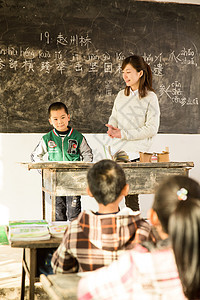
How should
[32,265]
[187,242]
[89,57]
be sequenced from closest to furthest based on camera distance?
[187,242]
[32,265]
[89,57]

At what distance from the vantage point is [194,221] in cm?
88

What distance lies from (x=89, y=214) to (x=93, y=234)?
0.23 ft

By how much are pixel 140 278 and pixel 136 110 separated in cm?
264

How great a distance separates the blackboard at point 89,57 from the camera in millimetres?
4590

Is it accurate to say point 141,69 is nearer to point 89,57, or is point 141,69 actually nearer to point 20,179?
point 89,57

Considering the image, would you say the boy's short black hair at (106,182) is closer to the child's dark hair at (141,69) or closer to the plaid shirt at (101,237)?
the plaid shirt at (101,237)

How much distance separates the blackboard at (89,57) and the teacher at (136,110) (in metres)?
1.19

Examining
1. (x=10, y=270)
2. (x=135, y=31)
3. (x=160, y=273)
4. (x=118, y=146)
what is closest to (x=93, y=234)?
(x=160, y=273)

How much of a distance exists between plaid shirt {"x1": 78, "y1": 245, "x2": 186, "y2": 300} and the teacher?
236 cm

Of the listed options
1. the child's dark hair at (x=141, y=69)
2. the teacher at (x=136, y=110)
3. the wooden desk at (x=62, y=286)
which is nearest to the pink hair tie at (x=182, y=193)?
the wooden desk at (x=62, y=286)

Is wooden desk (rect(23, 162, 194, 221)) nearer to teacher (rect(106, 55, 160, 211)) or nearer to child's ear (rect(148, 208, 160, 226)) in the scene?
teacher (rect(106, 55, 160, 211))

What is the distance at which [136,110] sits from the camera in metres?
3.57

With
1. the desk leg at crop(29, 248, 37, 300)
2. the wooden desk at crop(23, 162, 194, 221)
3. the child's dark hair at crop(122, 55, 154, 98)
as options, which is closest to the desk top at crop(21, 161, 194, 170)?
the wooden desk at crop(23, 162, 194, 221)

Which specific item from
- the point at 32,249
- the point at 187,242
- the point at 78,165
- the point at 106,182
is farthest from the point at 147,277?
the point at 78,165
